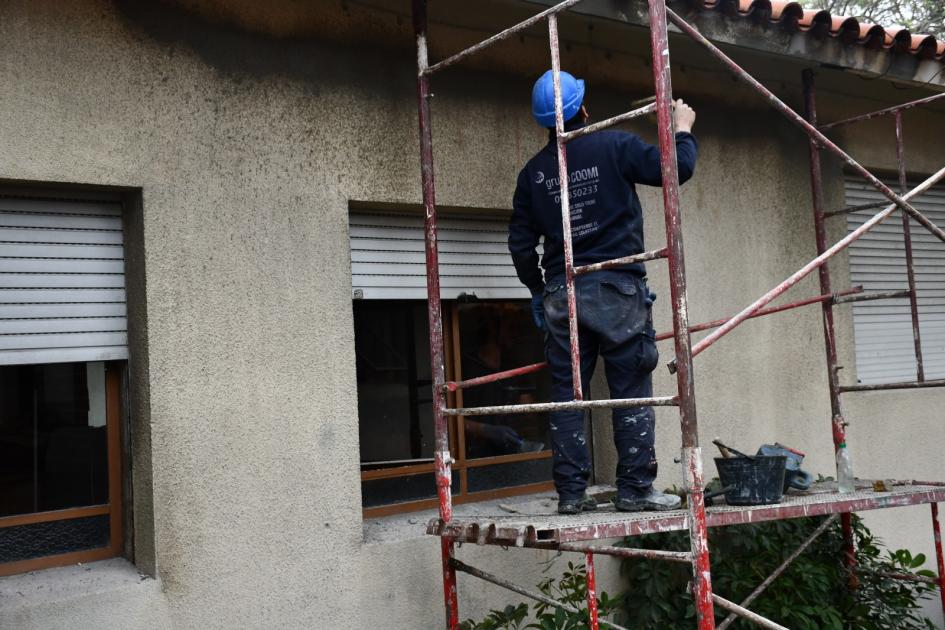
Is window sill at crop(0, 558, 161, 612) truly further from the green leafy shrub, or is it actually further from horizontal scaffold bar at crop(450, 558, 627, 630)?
the green leafy shrub

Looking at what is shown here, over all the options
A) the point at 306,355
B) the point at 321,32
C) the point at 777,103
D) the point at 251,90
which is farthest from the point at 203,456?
the point at 777,103

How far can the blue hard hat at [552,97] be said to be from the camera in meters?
3.94

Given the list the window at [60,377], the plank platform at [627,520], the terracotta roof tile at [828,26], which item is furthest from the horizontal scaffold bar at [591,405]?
the terracotta roof tile at [828,26]

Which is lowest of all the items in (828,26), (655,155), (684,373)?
(684,373)

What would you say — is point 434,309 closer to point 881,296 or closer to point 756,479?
point 756,479

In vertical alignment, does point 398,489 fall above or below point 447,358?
below

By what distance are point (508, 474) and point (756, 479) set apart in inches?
62.9

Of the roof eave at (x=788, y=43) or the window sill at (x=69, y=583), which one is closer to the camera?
the window sill at (x=69, y=583)

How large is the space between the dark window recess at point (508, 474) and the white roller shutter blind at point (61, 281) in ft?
6.59

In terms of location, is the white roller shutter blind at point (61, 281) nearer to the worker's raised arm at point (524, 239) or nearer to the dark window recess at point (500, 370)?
the worker's raised arm at point (524, 239)

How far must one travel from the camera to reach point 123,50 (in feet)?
13.0

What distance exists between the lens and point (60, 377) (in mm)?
3959

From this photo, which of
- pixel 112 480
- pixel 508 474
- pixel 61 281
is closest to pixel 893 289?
pixel 508 474

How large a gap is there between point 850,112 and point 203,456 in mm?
5094
